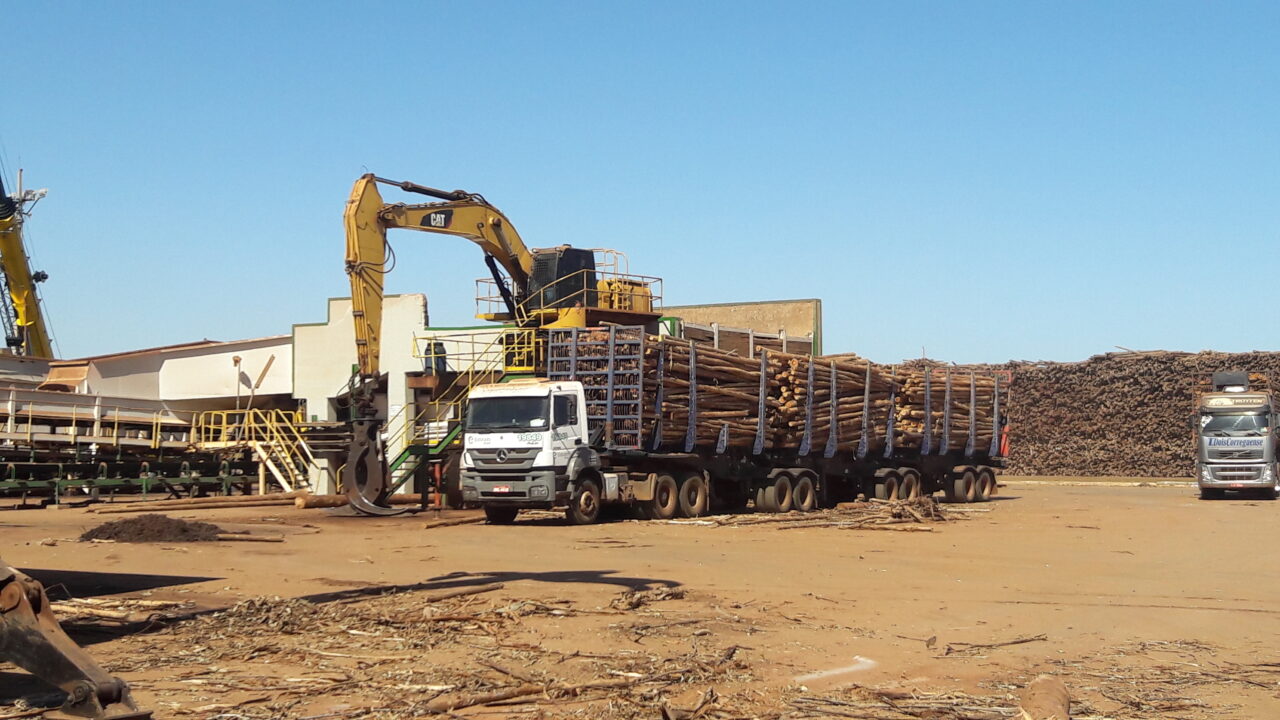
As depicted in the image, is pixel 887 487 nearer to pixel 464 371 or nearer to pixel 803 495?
pixel 803 495

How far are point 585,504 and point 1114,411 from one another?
28.4 metres

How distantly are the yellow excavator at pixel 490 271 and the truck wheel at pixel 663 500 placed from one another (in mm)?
5296

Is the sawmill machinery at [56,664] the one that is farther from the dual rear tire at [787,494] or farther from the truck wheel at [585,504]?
the dual rear tire at [787,494]

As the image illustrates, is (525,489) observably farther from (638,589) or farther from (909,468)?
(909,468)

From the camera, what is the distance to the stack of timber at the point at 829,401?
28906mm

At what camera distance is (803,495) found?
29.0 m

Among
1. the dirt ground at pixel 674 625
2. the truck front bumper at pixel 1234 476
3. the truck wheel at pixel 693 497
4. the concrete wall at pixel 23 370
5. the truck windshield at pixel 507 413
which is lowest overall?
the dirt ground at pixel 674 625

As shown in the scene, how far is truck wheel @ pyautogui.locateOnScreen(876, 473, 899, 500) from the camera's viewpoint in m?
31.3

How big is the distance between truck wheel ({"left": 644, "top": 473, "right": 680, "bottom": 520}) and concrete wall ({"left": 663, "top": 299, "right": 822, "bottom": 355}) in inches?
660

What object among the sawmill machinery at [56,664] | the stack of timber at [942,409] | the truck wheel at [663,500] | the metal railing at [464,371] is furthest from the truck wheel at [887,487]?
the sawmill machinery at [56,664]

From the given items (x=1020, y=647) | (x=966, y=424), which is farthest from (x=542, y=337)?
(x=1020, y=647)

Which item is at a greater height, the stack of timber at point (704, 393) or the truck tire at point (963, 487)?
the stack of timber at point (704, 393)

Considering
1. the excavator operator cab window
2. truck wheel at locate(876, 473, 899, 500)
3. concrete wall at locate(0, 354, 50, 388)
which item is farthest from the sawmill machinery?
concrete wall at locate(0, 354, 50, 388)

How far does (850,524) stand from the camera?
24188mm
